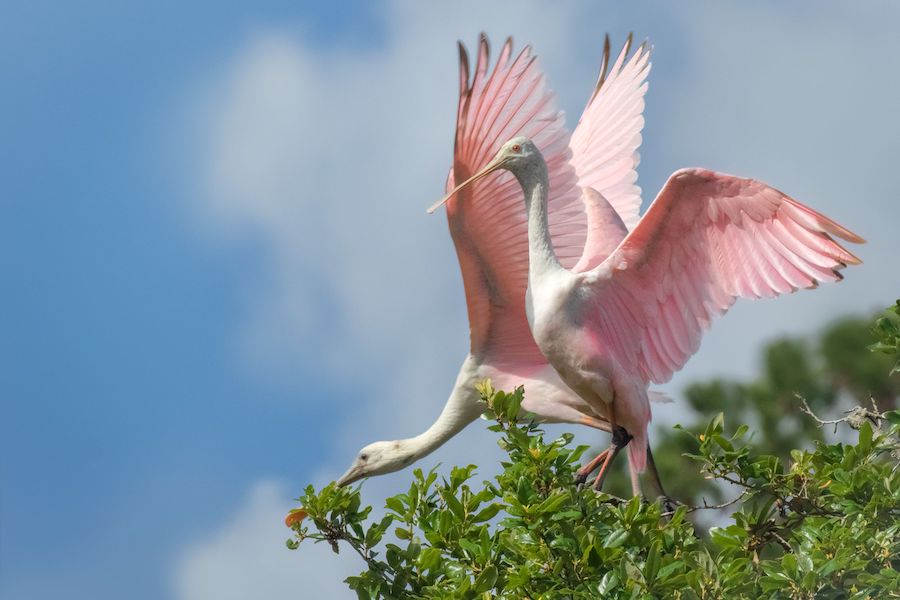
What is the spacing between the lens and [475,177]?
8688mm

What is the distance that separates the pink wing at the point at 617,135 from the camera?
36.2 feet

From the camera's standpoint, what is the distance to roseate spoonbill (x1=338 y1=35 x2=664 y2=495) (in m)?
9.23

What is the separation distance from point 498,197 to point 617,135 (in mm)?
2099

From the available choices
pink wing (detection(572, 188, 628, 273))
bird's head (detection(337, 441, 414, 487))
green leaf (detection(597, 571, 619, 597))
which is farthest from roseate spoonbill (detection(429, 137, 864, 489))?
green leaf (detection(597, 571, 619, 597))

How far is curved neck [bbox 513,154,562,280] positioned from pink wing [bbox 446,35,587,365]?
0.83m

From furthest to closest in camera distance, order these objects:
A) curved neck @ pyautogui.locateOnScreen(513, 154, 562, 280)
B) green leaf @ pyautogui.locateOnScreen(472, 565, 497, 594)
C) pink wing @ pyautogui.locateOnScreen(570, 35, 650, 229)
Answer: pink wing @ pyautogui.locateOnScreen(570, 35, 650, 229)
curved neck @ pyautogui.locateOnScreen(513, 154, 562, 280)
green leaf @ pyautogui.locateOnScreen(472, 565, 497, 594)

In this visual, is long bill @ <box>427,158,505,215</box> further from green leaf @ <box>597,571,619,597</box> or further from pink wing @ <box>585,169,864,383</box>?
green leaf @ <box>597,571,619,597</box>

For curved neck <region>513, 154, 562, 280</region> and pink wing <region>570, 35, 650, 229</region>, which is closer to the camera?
curved neck <region>513, 154, 562, 280</region>

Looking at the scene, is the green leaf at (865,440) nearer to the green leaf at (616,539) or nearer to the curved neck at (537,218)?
the green leaf at (616,539)

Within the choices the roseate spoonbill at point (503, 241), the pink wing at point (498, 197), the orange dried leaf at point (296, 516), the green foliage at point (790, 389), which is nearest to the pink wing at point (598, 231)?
the roseate spoonbill at point (503, 241)

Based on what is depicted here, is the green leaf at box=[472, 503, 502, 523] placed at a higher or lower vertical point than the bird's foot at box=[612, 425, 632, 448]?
lower

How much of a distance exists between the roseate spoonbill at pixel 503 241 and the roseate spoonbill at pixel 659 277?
0.46 metres

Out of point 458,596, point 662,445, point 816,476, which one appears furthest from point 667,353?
point 662,445

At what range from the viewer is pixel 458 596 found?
543cm
